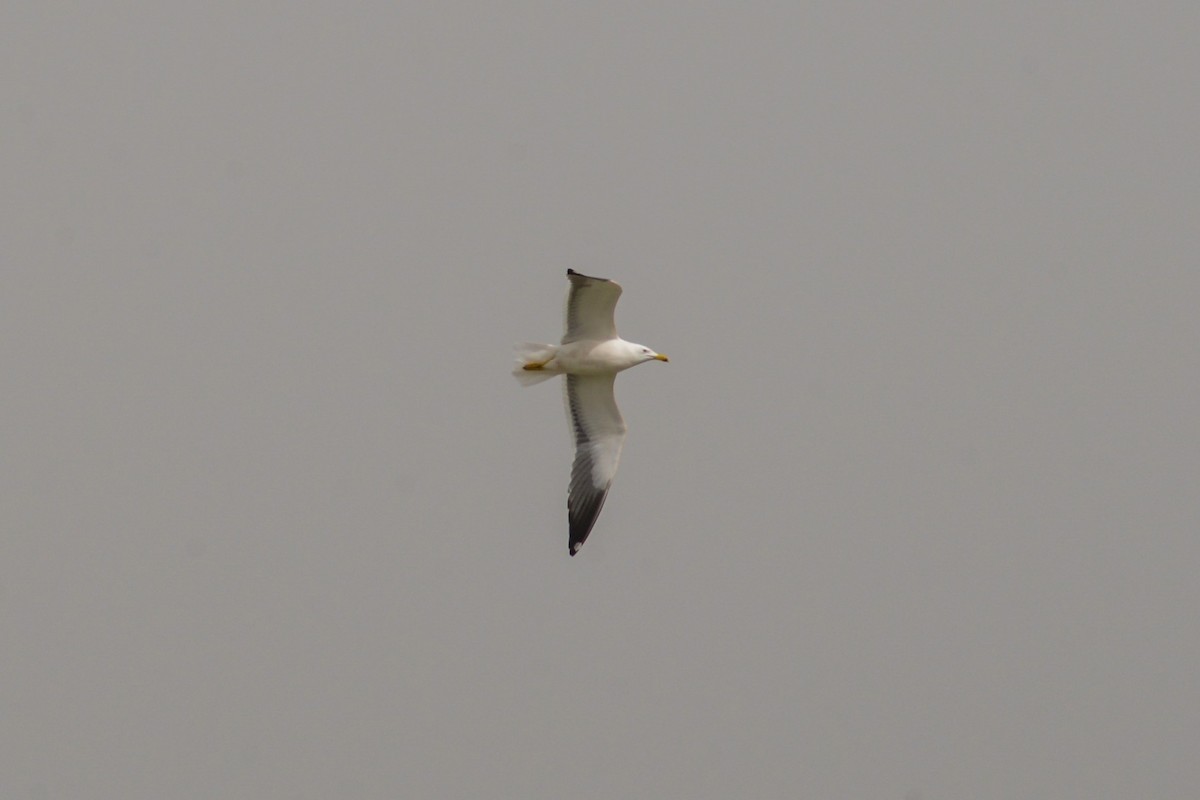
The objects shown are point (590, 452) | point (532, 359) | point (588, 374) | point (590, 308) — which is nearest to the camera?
point (590, 308)

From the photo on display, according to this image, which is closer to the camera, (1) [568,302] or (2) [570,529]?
(1) [568,302]

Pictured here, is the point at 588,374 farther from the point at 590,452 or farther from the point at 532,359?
the point at 590,452

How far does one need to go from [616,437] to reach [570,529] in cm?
99

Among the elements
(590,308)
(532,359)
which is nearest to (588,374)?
(532,359)

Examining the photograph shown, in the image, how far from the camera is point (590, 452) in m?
16.4

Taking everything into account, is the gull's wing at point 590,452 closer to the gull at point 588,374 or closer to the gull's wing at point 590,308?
the gull at point 588,374

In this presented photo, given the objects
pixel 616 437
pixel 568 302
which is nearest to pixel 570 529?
pixel 616 437

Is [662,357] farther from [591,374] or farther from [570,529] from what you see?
[570,529]

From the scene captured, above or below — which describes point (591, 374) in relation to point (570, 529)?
above

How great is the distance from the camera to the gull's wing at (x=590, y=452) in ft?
53.3

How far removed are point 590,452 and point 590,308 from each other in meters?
1.75

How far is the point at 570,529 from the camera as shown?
16.2 metres

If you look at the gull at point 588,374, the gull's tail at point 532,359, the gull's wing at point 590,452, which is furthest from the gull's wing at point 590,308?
the gull's wing at point 590,452

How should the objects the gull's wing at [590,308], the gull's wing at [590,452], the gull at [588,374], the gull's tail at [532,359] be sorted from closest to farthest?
1. the gull's wing at [590,308]
2. the gull at [588,374]
3. the gull's tail at [532,359]
4. the gull's wing at [590,452]
